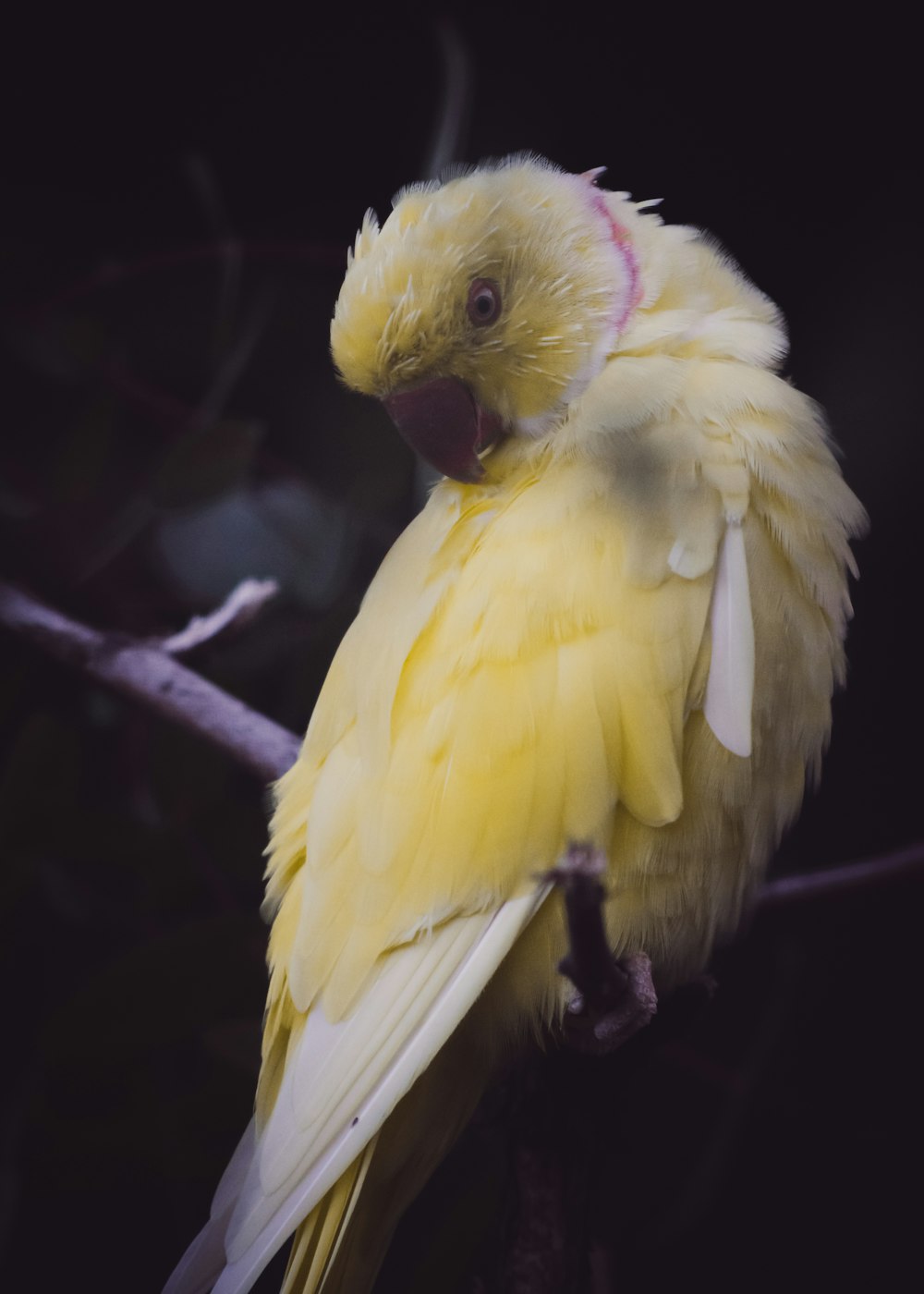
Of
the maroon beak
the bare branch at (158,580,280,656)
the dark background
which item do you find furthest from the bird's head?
the bare branch at (158,580,280,656)

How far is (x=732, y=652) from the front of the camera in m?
0.71

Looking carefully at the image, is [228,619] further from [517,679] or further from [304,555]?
[517,679]

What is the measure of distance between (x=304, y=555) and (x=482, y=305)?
41cm

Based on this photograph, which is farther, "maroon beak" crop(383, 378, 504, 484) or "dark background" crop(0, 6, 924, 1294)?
"dark background" crop(0, 6, 924, 1294)

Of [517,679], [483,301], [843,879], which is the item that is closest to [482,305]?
[483,301]

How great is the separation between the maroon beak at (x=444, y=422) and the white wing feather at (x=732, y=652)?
207 millimetres

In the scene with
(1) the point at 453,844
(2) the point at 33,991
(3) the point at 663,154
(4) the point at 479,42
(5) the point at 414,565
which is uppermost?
(4) the point at 479,42

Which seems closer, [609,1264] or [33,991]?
[609,1264]

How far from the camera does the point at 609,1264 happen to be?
1.11 meters

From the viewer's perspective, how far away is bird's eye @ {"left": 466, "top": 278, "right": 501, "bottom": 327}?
2.64 ft

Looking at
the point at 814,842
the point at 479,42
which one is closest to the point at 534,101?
the point at 479,42

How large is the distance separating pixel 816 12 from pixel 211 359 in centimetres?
67

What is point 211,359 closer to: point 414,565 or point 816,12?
point 414,565

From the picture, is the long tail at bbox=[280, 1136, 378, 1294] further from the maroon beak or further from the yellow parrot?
the maroon beak
